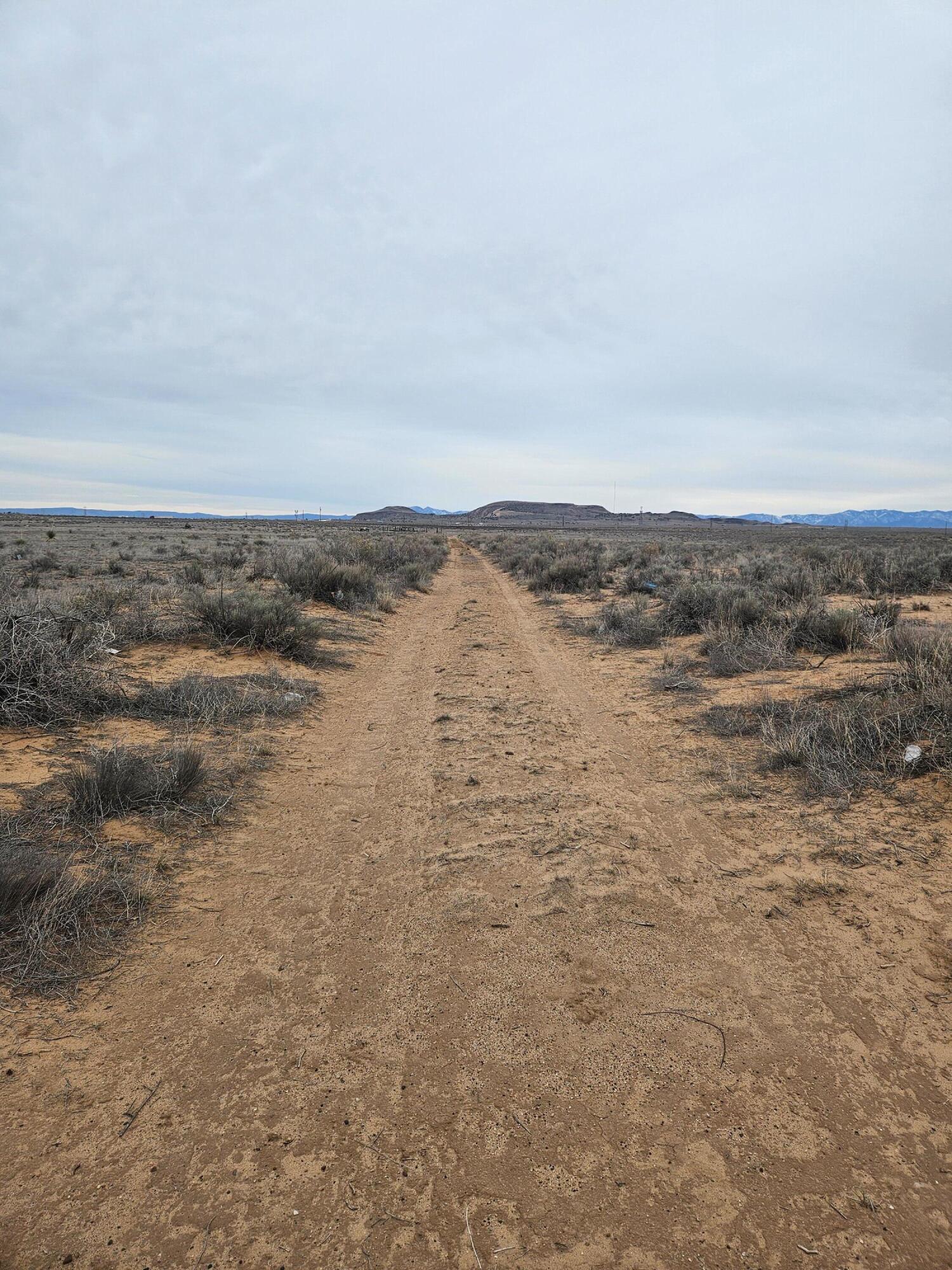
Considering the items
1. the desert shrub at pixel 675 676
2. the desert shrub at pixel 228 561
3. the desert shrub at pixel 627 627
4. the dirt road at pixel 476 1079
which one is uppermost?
the desert shrub at pixel 228 561

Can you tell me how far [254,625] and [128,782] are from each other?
4.92 meters

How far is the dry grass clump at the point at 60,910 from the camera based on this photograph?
2.97 metres

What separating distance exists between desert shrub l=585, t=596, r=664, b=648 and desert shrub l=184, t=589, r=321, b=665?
5.43 m

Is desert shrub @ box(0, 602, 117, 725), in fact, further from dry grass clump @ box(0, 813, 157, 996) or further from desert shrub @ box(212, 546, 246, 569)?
desert shrub @ box(212, 546, 246, 569)

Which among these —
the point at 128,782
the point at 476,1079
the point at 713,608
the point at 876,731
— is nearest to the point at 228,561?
the point at 713,608

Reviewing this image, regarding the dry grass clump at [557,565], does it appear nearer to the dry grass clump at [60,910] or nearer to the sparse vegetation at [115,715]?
the sparse vegetation at [115,715]

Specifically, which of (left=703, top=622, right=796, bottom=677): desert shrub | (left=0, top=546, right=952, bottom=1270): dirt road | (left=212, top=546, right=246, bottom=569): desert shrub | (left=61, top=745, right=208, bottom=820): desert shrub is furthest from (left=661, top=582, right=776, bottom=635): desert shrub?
(left=212, top=546, right=246, bottom=569): desert shrub

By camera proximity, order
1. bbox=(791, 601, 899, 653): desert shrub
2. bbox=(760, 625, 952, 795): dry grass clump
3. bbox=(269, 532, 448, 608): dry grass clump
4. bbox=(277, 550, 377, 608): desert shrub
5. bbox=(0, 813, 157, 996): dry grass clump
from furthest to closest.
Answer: bbox=(269, 532, 448, 608): dry grass clump, bbox=(277, 550, 377, 608): desert shrub, bbox=(791, 601, 899, 653): desert shrub, bbox=(760, 625, 952, 795): dry grass clump, bbox=(0, 813, 157, 996): dry grass clump

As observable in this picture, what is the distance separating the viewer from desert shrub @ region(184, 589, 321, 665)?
9273 millimetres

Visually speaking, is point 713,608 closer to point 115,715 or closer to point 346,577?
point 346,577

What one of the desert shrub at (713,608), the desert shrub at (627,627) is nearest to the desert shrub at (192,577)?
the desert shrub at (627,627)

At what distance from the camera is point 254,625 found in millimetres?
9250

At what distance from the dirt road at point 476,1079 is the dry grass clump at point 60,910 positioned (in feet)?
0.67

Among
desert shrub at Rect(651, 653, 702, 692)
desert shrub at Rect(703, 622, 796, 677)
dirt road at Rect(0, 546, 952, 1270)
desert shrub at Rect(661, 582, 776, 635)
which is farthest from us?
desert shrub at Rect(661, 582, 776, 635)
